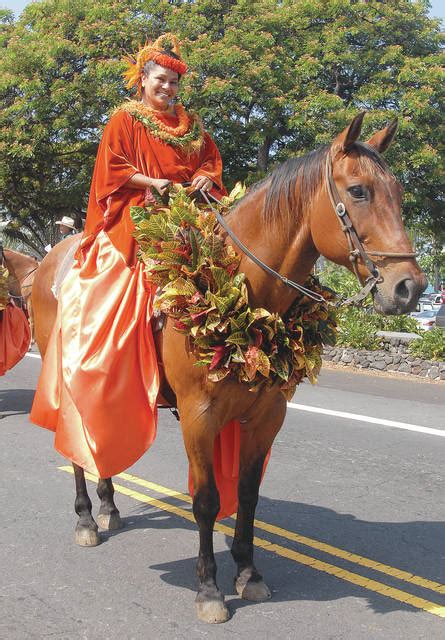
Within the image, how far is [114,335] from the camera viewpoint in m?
4.19

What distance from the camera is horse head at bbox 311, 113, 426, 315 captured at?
3268 mm

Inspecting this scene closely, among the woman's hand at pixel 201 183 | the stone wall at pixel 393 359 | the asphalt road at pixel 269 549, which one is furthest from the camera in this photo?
the stone wall at pixel 393 359

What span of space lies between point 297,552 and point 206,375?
1609 mm

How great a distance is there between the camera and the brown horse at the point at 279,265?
11.0 ft

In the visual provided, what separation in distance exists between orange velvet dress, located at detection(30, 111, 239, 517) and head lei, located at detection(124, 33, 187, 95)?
32 centimetres

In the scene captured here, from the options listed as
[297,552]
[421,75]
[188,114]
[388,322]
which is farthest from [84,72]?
[297,552]

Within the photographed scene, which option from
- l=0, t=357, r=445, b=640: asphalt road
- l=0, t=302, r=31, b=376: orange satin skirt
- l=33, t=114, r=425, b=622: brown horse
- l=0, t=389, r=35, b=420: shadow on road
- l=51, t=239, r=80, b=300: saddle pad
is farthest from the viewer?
l=0, t=389, r=35, b=420: shadow on road

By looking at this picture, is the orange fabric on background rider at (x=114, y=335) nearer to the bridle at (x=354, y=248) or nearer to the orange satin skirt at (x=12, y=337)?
the bridle at (x=354, y=248)

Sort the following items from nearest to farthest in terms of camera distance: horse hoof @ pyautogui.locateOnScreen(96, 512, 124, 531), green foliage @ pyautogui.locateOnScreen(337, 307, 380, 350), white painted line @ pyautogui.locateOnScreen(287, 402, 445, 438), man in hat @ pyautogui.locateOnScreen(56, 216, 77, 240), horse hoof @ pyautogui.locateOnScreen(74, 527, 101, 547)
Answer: horse hoof @ pyautogui.locateOnScreen(74, 527, 101, 547), horse hoof @ pyautogui.locateOnScreen(96, 512, 124, 531), white painted line @ pyautogui.locateOnScreen(287, 402, 445, 438), man in hat @ pyautogui.locateOnScreen(56, 216, 77, 240), green foliage @ pyautogui.locateOnScreen(337, 307, 380, 350)

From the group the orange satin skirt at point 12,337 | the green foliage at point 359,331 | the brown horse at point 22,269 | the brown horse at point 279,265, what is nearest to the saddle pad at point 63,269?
the brown horse at point 279,265

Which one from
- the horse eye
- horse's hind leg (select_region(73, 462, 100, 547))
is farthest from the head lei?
horse's hind leg (select_region(73, 462, 100, 547))

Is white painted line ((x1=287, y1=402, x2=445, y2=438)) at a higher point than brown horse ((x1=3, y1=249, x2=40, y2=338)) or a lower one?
lower

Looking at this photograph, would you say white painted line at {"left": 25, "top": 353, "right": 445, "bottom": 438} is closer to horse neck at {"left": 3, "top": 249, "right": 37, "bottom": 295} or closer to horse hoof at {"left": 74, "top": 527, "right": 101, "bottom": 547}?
horse neck at {"left": 3, "top": 249, "right": 37, "bottom": 295}

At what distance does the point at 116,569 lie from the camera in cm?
449
